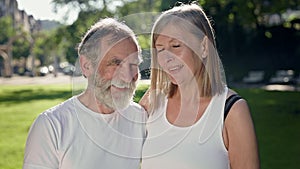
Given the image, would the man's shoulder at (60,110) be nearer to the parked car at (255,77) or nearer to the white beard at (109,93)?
the white beard at (109,93)

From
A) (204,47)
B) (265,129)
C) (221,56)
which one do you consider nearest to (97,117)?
(204,47)

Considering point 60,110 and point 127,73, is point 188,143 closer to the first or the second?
point 127,73

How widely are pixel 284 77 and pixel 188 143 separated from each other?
2271 centimetres

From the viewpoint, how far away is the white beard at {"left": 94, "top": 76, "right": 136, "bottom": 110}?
188cm

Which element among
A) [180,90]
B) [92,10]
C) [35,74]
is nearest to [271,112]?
[180,90]

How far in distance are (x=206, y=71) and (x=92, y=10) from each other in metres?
29.0

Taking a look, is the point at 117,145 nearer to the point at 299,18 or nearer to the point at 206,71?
the point at 206,71

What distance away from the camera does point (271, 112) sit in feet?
41.7

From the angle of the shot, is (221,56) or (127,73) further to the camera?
(221,56)

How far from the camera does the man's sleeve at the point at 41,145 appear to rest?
173 centimetres

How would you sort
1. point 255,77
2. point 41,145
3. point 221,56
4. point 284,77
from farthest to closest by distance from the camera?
point 255,77 < point 284,77 < point 221,56 < point 41,145

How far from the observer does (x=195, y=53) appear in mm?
2023

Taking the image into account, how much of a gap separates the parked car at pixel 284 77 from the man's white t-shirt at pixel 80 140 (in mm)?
22506

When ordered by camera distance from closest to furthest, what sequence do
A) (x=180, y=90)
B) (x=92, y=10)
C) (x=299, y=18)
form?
1. (x=180, y=90)
2. (x=299, y=18)
3. (x=92, y=10)
